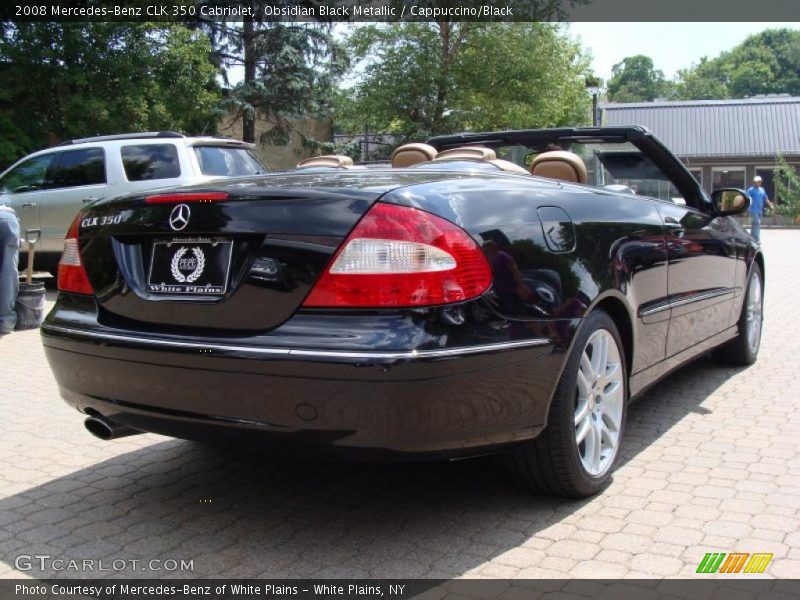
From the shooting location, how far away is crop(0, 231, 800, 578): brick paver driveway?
2.90m

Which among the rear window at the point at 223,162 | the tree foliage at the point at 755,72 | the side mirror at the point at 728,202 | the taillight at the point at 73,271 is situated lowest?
the taillight at the point at 73,271

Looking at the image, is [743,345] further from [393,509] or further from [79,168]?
[79,168]

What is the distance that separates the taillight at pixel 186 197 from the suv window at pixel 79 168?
851 centimetres

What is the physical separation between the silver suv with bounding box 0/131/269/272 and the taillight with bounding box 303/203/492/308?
815 cm

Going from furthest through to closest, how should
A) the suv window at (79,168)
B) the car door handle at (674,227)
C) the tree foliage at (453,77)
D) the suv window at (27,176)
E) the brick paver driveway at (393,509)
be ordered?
1. the tree foliage at (453,77)
2. the suv window at (27,176)
3. the suv window at (79,168)
4. the car door handle at (674,227)
5. the brick paver driveway at (393,509)

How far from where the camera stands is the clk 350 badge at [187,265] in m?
2.95

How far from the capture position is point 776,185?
40.0 m

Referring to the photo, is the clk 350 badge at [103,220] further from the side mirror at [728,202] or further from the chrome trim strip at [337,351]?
the side mirror at [728,202]

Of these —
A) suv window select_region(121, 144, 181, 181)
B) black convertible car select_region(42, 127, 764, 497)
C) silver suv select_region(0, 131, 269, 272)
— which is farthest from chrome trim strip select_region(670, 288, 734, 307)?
suv window select_region(121, 144, 181, 181)

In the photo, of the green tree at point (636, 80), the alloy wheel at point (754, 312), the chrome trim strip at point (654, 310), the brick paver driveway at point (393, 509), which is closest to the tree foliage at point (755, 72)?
the green tree at point (636, 80)

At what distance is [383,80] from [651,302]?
23.9m

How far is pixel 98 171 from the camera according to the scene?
1110 cm

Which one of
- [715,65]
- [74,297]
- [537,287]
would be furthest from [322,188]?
[715,65]

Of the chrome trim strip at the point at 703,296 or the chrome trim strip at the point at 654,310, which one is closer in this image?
the chrome trim strip at the point at 654,310
